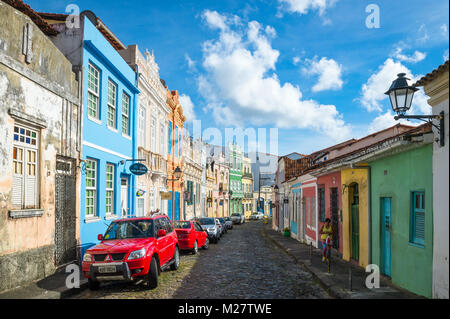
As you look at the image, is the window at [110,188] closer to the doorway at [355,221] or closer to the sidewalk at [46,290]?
the sidewalk at [46,290]

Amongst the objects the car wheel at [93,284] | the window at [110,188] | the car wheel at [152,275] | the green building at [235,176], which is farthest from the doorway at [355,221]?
the green building at [235,176]

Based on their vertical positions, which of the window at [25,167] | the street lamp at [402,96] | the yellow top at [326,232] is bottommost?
the yellow top at [326,232]

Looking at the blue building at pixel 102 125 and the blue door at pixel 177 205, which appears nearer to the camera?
the blue building at pixel 102 125

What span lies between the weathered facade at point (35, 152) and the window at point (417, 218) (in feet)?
28.2

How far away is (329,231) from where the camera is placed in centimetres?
1260

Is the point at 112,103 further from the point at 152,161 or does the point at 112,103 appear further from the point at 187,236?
the point at 187,236

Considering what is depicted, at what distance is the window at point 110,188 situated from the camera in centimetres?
1440

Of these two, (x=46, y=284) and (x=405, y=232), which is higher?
(x=405, y=232)

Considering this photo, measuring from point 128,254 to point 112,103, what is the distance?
7779 millimetres

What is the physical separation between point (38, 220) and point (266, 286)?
588cm

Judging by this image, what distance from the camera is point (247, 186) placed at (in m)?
66.8

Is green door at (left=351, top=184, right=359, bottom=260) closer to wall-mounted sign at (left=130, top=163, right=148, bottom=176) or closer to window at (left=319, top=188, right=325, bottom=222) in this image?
window at (left=319, top=188, right=325, bottom=222)

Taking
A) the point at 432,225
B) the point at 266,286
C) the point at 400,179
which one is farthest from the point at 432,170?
the point at 266,286

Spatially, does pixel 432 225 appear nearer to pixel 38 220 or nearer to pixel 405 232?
pixel 405 232
